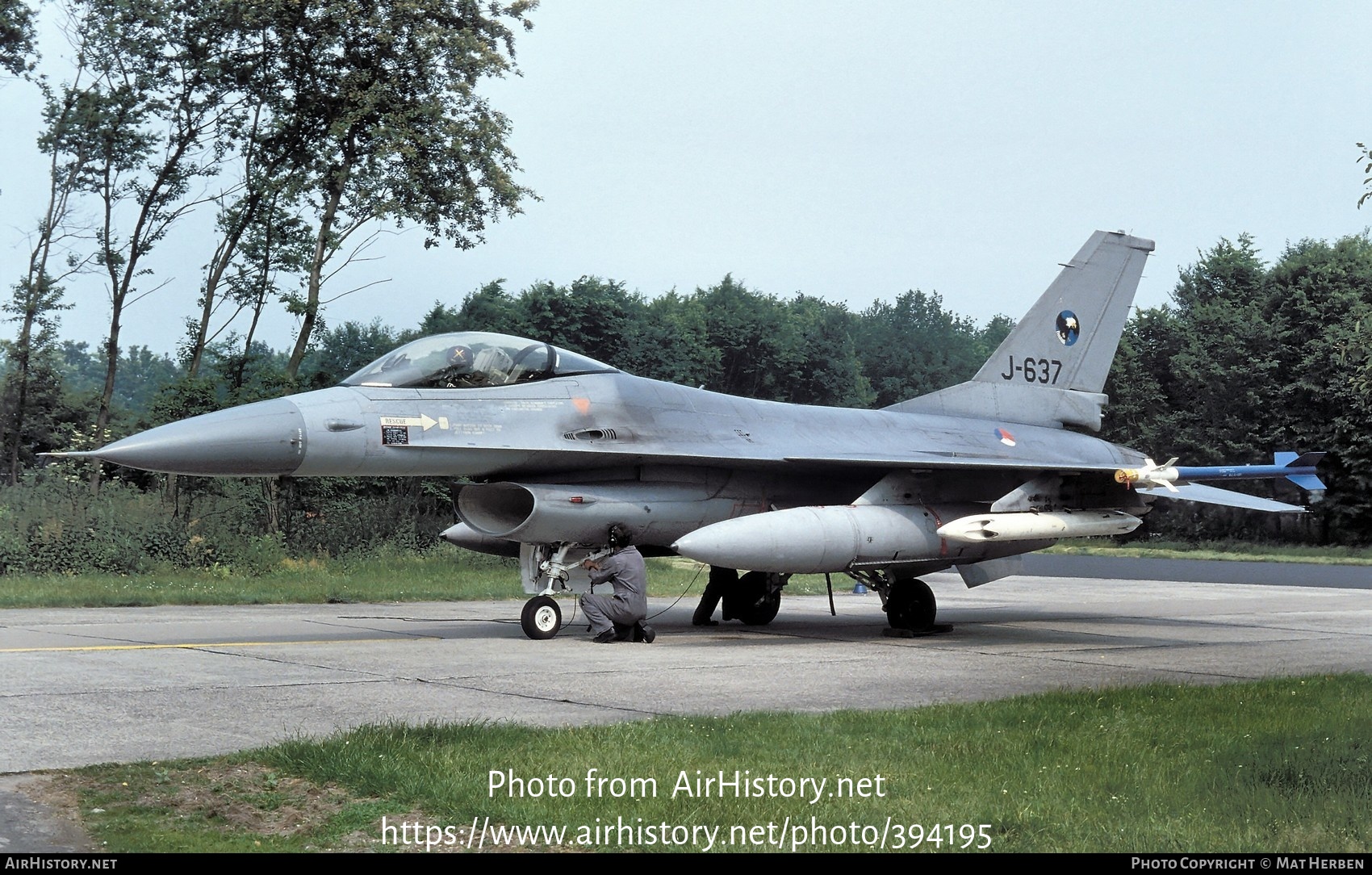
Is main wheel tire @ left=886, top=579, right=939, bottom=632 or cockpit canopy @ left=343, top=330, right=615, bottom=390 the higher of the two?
cockpit canopy @ left=343, top=330, right=615, bottom=390

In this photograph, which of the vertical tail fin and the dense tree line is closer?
the vertical tail fin

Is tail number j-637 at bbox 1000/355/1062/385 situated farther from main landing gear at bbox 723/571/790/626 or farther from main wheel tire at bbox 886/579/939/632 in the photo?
main landing gear at bbox 723/571/790/626

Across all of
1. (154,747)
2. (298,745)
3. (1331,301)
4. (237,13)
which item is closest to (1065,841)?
(298,745)

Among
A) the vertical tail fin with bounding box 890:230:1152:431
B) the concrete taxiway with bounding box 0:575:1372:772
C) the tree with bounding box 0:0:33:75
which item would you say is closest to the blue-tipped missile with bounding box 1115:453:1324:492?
the concrete taxiway with bounding box 0:575:1372:772

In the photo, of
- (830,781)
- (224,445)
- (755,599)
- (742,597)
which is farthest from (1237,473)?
(224,445)

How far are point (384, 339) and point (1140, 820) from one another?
37974mm

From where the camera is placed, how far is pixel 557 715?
24.2 ft

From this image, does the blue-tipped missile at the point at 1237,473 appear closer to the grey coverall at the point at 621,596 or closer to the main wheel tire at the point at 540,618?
the grey coverall at the point at 621,596

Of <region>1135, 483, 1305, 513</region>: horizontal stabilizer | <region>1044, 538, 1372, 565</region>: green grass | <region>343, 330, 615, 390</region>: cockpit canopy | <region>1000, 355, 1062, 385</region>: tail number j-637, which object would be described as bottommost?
→ <region>1044, 538, 1372, 565</region>: green grass

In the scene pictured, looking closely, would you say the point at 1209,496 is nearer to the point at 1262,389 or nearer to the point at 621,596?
the point at 621,596

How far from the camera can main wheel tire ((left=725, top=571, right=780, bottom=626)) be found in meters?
14.9

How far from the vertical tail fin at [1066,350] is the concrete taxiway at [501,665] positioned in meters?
2.78

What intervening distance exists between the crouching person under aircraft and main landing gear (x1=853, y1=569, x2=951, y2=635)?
9.54 feet

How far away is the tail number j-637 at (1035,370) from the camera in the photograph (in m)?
16.3
